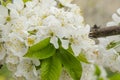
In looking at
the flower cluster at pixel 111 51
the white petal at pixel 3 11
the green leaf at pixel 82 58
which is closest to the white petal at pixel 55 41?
the green leaf at pixel 82 58

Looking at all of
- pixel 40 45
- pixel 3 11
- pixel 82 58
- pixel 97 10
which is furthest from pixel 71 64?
pixel 97 10

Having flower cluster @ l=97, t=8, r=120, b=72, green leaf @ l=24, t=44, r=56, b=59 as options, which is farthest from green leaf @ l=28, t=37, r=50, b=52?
flower cluster @ l=97, t=8, r=120, b=72

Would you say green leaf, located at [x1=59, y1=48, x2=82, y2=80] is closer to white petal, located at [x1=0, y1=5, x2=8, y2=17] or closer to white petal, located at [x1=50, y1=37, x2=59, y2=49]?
white petal, located at [x1=50, y1=37, x2=59, y2=49]

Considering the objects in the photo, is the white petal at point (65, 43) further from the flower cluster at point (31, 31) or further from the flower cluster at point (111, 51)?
the flower cluster at point (111, 51)

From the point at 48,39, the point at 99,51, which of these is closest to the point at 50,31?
the point at 48,39

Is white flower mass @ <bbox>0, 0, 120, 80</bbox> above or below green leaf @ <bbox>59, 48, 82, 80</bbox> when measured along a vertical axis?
above

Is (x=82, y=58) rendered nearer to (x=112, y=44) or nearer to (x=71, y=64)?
(x=71, y=64)

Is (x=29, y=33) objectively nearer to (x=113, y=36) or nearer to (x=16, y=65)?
(x=16, y=65)

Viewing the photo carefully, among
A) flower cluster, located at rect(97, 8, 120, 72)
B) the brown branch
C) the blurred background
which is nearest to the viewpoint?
Answer: the brown branch
